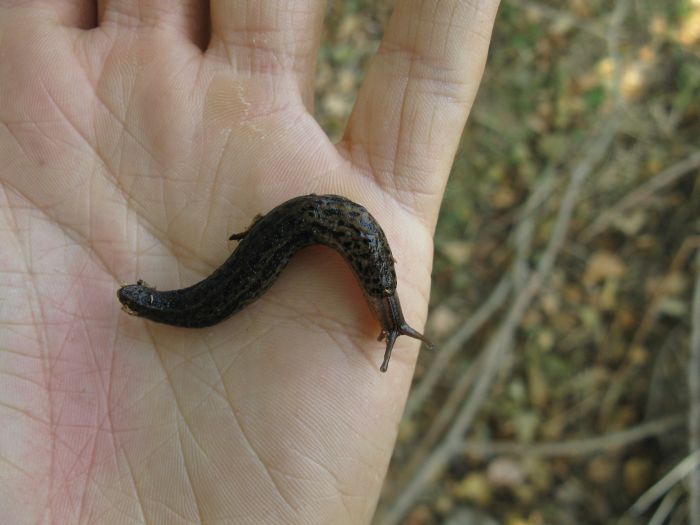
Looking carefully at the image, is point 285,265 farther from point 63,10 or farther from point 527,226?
point 527,226

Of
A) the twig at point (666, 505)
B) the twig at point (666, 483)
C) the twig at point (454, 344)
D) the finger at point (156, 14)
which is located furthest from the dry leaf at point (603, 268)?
the finger at point (156, 14)

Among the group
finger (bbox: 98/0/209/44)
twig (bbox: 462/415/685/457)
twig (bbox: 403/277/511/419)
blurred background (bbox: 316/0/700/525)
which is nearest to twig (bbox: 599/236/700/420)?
blurred background (bbox: 316/0/700/525)

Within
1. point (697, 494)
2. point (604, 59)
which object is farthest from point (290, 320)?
point (604, 59)

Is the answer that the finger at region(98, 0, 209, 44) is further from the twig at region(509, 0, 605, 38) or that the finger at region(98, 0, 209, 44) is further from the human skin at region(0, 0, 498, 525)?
the twig at region(509, 0, 605, 38)

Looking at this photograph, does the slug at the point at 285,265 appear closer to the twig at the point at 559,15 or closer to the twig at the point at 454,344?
the twig at the point at 454,344

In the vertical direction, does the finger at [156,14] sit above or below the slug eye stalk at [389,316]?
above

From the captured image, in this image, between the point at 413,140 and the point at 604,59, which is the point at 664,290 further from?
the point at 413,140

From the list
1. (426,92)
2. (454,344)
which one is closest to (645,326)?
(454,344)
